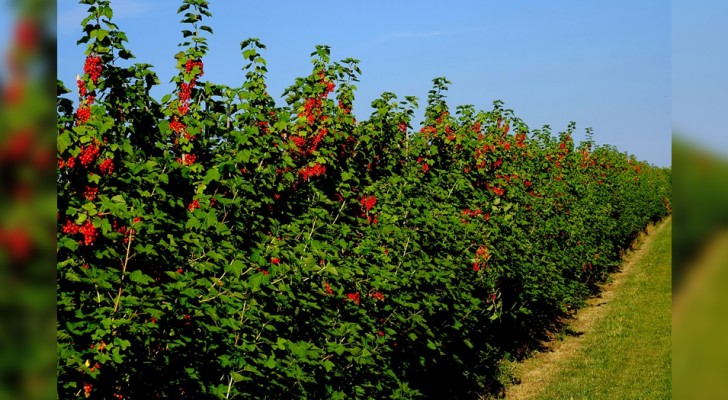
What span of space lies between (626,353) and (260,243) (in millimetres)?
9335

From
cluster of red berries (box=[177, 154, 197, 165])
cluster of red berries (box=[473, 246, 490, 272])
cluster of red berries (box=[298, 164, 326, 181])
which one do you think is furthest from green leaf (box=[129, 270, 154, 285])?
cluster of red berries (box=[473, 246, 490, 272])

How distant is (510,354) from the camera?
1100 cm

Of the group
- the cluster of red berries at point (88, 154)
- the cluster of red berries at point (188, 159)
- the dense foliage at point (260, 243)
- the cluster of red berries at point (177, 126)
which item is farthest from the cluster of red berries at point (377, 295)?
the cluster of red berries at point (88, 154)

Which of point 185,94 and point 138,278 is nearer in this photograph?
point 138,278

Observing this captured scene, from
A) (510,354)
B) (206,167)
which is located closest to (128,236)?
(206,167)

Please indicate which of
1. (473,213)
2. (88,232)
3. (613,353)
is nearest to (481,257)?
(473,213)

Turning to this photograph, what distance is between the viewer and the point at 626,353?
39.9 ft

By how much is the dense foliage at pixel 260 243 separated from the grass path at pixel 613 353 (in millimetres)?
1000

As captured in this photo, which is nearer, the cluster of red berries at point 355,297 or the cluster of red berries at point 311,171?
the cluster of red berries at point 355,297

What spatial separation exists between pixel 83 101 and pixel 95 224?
1.35 metres

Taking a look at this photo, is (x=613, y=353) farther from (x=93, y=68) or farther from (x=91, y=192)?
(x=91, y=192)

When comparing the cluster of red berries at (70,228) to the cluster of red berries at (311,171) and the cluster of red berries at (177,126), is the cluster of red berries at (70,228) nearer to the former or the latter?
the cluster of red berries at (177,126)

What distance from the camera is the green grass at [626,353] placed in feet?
32.2
